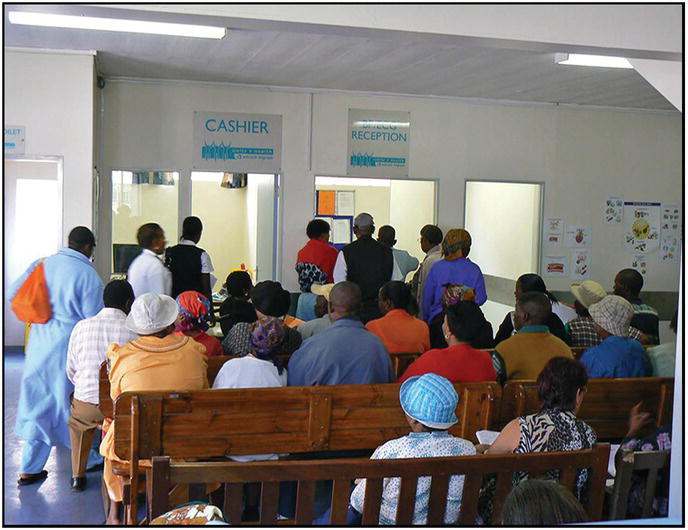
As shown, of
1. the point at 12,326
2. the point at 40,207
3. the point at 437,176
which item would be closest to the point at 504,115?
the point at 437,176

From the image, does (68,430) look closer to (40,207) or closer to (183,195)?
(183,195)

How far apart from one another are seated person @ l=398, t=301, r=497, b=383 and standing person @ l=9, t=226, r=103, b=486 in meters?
2.14

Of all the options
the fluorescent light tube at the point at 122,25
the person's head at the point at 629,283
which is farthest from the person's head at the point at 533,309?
the fluorescent light tube at the point at 122,25

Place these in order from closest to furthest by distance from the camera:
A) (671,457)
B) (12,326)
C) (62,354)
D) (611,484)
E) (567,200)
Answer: (671,457) < (611,484) < (62,354) < (12,326) < (567,200)

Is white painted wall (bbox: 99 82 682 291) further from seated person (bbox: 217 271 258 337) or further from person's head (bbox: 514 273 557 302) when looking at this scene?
person's head (bbox: 514 273 557 302)

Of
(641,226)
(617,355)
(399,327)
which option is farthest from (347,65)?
(641,226)

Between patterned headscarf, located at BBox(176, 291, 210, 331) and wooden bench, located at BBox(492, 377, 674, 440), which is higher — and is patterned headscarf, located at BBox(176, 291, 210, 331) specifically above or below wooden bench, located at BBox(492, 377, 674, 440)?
above

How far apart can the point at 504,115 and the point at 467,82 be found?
1.34 metres

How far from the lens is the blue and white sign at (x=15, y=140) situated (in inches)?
262

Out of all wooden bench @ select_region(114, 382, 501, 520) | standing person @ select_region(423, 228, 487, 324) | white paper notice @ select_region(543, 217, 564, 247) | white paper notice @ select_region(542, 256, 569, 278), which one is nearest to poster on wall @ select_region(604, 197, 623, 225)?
white paper notice @ select_region(543, 217, 564, 247)

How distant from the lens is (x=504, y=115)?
29.9 ft

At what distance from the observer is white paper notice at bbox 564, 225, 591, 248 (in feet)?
31.0

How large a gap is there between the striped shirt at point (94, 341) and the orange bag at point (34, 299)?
17.7 inches

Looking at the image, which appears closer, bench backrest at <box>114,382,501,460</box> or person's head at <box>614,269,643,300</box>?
bench backrest at <box>114,382,501,460</box>
